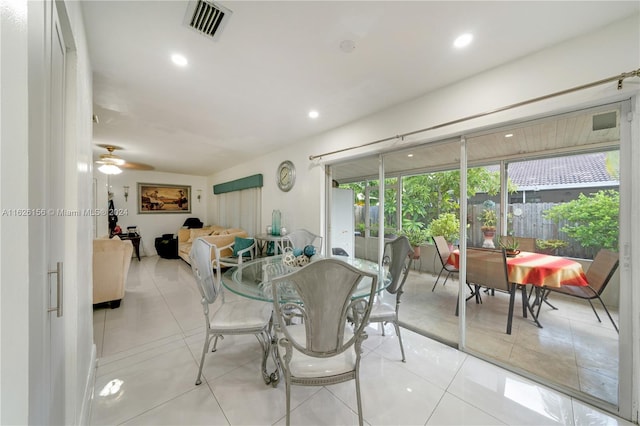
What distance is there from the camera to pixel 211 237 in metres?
4.77

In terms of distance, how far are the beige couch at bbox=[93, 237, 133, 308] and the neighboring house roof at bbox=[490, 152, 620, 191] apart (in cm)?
452

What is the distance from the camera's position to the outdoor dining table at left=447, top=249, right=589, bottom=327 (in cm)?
186

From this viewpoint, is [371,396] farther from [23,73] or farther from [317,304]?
[23,73]

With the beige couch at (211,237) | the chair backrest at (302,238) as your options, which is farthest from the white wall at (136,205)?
the chair backrest at (302,238)

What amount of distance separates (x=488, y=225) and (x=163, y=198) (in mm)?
8041

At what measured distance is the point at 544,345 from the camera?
6.66ft

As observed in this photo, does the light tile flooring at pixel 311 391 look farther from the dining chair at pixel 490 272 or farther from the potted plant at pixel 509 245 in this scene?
the potted plant at pixel 509 245

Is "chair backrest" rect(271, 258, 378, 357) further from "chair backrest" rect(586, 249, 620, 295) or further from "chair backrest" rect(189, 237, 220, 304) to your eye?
"chair backrest" rect(586, 249, 620, 295)

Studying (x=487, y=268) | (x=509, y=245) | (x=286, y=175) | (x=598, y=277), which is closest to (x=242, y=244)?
(x=286, y=175)

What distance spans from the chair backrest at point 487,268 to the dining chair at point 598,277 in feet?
1.51

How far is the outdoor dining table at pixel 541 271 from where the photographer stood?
1.86m

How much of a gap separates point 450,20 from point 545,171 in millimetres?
1432

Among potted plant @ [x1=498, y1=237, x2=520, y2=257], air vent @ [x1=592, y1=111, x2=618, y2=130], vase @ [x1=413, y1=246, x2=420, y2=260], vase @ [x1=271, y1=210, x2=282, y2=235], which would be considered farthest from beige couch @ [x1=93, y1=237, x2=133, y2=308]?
air vent @ [x1=592, y1=111, x2=618, y2=130]

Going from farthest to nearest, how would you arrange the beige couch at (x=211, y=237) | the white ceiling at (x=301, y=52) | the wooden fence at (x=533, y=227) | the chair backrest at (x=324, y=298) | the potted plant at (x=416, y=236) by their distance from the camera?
the beige couch at (x=211, y=237) → the potted plant at (x=416, y=236) → the wooden fence at (x=533, y=227) → the white ceiling at (x=301, y=52) → the chair backrest at (x=324, y=298)
